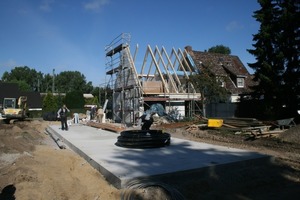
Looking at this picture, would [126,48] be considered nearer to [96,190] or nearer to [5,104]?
[5,104]

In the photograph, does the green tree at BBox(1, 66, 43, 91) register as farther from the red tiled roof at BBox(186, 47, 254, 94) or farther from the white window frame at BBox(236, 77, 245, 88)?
the white window frame at BBox(236, 77, 245, 88)

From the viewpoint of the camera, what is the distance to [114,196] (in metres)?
5.61

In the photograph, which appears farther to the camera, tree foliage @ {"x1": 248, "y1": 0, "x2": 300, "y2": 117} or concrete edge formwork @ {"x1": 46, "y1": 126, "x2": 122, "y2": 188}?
tree foliage @ {"x1": 248, "y1": 0, "x2": 300, "y2": 117}

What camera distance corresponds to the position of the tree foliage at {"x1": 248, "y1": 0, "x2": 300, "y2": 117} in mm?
20547

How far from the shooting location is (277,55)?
21156 mm

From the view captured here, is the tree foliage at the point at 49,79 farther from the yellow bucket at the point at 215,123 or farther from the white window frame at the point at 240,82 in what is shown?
the yellow bucket at the point at 215,123

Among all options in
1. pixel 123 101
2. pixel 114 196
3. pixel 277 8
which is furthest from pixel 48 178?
pixel 277 8

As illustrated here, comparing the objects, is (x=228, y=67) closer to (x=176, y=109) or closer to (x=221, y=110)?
(x=221, y=110)

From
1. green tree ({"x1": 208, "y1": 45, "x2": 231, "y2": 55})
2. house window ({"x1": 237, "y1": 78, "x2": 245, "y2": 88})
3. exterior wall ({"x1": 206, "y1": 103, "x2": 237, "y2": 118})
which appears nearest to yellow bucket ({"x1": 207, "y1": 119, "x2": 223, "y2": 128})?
exterior wall ({"x1": 206, "y1": 103, "x2": 237, "y2": 118})

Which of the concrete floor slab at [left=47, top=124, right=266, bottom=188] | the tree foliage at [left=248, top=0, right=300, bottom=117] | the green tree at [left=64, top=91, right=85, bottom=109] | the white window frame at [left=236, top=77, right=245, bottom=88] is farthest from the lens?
the green tree at [left=64, top=91, right=85, bottom=109]

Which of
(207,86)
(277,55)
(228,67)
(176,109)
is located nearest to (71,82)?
(228,67)

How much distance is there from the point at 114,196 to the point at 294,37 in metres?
19.9

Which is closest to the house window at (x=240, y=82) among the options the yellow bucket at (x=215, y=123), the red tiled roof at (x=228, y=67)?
the red tiled roof at (x=228, y=67)

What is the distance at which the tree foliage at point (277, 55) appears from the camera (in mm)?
20547
